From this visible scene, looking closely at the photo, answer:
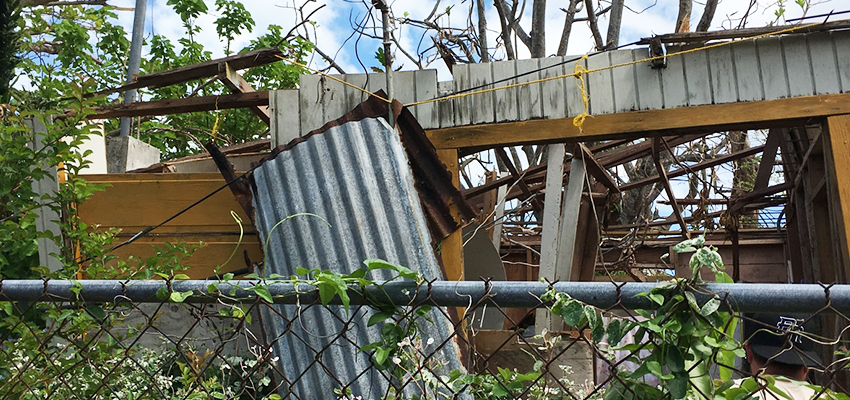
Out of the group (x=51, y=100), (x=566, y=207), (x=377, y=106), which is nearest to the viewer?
(x=377, y=106)

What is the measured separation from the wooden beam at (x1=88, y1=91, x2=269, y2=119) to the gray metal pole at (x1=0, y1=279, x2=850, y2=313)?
11.3 ft

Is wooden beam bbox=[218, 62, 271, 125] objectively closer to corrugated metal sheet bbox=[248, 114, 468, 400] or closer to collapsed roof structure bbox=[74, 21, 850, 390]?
collapsed roof structure bbox=[74, 21, 850, 390]

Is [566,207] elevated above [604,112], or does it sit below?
below

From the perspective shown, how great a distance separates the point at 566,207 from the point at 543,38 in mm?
6639

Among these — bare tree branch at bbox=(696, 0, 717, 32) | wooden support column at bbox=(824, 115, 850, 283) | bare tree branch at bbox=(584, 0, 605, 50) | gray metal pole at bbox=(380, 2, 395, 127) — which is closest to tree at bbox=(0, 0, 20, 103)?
gray metal pole at bbox=(380, 2, 395, 127)

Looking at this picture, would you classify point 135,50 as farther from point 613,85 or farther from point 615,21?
point 615,21

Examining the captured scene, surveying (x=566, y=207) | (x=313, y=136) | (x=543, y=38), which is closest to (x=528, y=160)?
(x=543, y=38)

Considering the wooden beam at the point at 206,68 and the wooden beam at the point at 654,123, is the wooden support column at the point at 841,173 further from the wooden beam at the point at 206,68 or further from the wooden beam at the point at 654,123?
the wooden beam at the point at 206,68

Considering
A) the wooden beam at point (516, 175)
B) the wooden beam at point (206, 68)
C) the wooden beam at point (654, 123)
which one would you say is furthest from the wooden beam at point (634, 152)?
the wooden beam at point (206, 68)

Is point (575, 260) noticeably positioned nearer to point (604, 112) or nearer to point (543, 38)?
point (604, 112)

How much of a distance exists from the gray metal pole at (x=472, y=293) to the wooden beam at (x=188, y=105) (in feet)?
11.3

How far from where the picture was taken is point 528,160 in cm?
1207

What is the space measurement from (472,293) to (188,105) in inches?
169

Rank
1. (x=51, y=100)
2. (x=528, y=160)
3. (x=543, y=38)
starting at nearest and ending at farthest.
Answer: (x=51, y=100) < (x=543, y=38) < (x=528, y=160)
